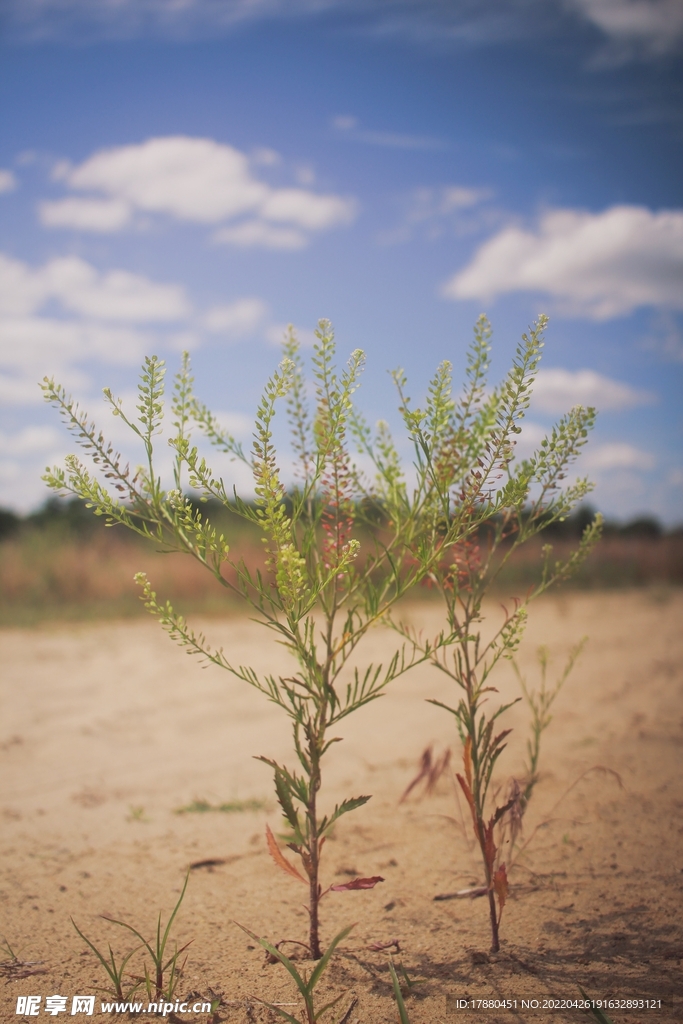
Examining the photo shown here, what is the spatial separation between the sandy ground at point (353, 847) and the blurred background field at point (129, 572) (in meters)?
4.44

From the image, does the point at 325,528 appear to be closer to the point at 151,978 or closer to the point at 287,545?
the point at 287,545

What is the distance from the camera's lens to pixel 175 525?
7.36ft

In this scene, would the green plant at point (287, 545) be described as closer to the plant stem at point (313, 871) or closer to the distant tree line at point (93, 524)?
the plant stem at point (313, 871)

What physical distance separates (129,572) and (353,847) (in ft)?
35.2

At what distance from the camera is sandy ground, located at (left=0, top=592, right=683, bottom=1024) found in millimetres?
2420

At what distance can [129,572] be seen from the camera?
539 inches

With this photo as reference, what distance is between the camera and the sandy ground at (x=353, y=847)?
2.42 metres

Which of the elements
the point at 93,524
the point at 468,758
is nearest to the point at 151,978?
the point at 468,758

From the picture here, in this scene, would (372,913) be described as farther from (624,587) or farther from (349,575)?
(624,587)

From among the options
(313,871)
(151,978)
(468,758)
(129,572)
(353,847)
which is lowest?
(353,847)

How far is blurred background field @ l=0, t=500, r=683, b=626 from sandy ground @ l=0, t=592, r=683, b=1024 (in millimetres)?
4444

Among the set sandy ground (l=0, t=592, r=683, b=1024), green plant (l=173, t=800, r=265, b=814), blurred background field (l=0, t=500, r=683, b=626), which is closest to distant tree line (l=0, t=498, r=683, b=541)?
blurred background field (l=0, t=500, r=683, b=626)

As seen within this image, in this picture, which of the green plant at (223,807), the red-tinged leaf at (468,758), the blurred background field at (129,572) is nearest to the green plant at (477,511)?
the red-tinged leaf at (468,758)

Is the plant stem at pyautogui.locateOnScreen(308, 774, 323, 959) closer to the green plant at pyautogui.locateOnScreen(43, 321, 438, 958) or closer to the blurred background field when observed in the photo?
the green plant at pyautogui.locateOnScreen(43, 321, 438, 958)
